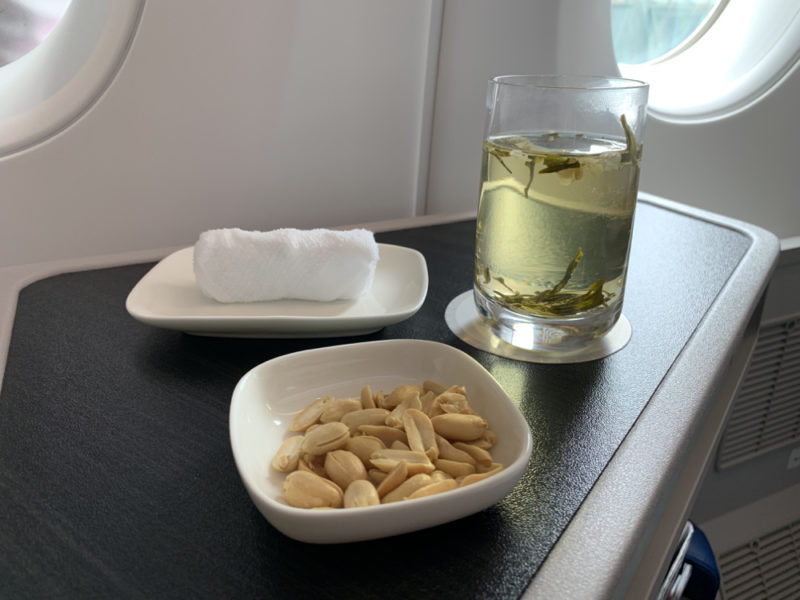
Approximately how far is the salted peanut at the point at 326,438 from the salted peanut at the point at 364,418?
0.08 ft

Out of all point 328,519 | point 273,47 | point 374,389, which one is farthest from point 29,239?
point 328,519

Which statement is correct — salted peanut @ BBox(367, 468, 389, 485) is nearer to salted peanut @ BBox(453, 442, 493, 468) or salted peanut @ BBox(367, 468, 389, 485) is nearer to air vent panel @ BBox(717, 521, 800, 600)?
salted peanut @ BBox(453, 442, 493, 468)

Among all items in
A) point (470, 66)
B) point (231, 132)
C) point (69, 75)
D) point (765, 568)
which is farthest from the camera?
point (765, 568)

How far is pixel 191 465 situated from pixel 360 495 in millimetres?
139

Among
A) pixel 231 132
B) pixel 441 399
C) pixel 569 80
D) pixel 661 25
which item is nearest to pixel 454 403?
pixel 441 399

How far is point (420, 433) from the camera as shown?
17.7 inches

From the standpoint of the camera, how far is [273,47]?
907 millimetres

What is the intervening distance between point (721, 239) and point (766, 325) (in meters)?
0.44

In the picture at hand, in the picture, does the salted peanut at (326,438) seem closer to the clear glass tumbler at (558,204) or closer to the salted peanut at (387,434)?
the salted peanut at (387,434)

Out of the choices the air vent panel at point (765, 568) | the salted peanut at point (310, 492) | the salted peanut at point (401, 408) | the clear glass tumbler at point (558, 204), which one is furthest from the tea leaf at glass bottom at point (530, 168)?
the air vent panel at point (765, 568)

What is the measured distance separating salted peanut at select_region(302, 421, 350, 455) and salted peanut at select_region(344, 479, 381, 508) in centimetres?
4

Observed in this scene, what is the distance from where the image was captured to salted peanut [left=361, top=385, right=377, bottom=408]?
19.5 inches

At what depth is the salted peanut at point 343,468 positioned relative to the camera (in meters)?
0.41

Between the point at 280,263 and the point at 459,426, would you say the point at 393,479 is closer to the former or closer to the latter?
the point at 459,426
